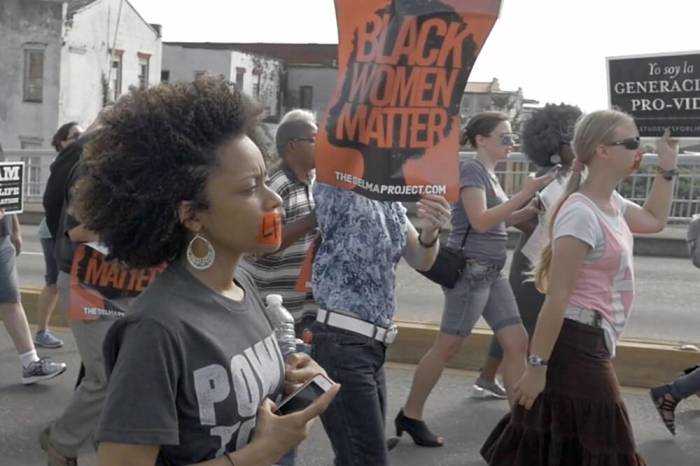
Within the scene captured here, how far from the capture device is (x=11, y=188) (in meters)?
6.77

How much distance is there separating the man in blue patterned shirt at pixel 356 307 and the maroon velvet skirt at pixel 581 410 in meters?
0.59

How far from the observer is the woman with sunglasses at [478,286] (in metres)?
5.59

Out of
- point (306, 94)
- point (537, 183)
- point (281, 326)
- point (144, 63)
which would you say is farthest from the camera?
point (306, 94)

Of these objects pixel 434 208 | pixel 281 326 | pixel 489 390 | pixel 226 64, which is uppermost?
pixel 226 64

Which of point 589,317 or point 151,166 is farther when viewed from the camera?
point 589,317

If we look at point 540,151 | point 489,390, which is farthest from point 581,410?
point 489,390

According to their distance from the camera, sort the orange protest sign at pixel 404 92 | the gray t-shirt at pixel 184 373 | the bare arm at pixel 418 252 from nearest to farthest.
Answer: the gray t-shirt at pixel 184 373 → the orange protest sign at pixel 404 92 → the bare arm at pixel 418 252

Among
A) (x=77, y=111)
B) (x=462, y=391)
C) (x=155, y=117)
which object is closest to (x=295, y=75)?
(x=77, y=111)

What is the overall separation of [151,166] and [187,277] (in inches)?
9.6

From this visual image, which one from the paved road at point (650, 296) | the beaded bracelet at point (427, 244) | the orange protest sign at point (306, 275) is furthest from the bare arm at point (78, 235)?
the paved road at point (650, 296)

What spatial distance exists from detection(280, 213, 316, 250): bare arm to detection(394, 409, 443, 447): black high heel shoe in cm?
172

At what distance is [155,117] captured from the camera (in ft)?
7.52

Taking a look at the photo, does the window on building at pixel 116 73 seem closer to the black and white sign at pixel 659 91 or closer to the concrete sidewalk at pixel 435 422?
the concrete sidewalk at pixel 435 422

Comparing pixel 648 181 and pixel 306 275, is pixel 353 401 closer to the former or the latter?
pixel 306 275
